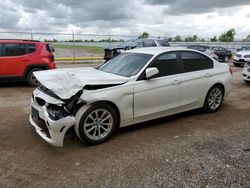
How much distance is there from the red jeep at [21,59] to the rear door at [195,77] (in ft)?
19.7

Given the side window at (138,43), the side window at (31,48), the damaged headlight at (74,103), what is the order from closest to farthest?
the damaged headlight at (74,103) < the side window at (31,48) < the side window at (138,43)

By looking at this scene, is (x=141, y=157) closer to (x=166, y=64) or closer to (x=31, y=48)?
(x=166, y=64)

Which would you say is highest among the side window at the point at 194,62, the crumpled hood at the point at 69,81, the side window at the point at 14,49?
the side window at the point at 14,49

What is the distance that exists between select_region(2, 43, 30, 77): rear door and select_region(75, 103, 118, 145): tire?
640 cm

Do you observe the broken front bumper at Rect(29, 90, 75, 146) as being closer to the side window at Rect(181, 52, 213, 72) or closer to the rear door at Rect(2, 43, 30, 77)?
the side window at Rect(181, 52, 213, 72)

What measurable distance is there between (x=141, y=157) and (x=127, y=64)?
216 cm

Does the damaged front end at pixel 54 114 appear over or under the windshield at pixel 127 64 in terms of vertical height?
under

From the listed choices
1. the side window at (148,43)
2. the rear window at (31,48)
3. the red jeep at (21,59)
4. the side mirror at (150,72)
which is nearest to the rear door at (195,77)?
the side mirror at (150,72)

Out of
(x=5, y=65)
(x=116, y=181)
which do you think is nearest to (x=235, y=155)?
(x=116, y=181)

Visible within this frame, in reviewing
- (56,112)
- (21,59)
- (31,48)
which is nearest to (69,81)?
(56,112)

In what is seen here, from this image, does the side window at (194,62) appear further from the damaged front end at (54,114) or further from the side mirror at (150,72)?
the damaged front end at (54,114)

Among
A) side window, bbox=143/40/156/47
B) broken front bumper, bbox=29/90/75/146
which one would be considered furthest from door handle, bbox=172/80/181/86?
side window, bbox=143/40/156/47

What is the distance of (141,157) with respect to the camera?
415 centimetres

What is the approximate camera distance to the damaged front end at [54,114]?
4.14 metres
